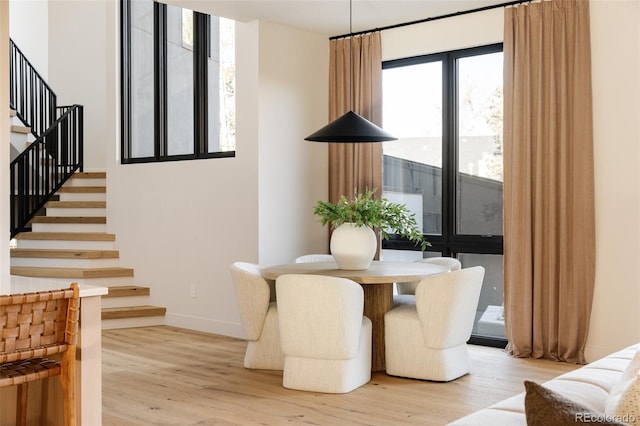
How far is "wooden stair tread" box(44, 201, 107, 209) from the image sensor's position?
8.18 metres

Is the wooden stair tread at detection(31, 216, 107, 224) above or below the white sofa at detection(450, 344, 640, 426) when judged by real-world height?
above

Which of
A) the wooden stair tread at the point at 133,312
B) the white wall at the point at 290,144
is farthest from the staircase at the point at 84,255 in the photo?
the white wall at the point at 290,144

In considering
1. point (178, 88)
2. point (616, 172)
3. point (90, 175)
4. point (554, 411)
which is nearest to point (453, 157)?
point (616, 172)

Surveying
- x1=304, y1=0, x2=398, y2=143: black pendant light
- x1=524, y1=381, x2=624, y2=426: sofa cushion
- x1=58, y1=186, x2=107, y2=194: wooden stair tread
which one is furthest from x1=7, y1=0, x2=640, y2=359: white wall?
x1=524, y1=381, x2=624, y2=426: sofa cushion

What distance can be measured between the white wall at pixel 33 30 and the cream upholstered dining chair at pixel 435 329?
24.7 feet

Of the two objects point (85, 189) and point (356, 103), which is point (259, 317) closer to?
point (356, 103)

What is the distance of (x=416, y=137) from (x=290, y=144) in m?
1.16

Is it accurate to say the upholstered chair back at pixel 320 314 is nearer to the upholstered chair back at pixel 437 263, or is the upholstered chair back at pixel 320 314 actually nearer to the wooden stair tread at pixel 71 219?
the upholstered chair back at pixel 437 263

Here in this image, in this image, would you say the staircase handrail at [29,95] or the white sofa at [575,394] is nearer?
the white sofa at [575,394]

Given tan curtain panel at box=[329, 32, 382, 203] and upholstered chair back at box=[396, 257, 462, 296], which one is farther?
tan curtain panel at box=[329, 32, 382, 203]

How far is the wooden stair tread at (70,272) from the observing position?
732cm

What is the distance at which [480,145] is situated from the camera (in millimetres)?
6195

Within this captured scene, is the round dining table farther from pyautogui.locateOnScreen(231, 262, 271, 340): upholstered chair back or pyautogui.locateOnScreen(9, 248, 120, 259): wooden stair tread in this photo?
pyautogui.locateOnScreen(9, 248, 120, 259): wooden stair tread

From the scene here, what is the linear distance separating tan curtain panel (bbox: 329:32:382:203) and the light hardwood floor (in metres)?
1.87
